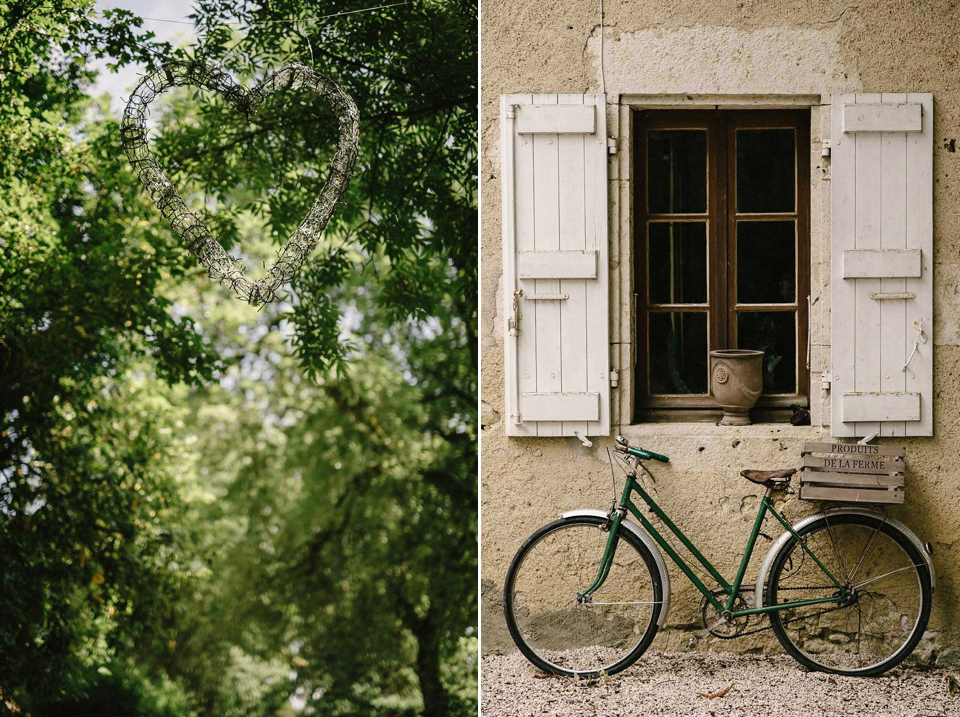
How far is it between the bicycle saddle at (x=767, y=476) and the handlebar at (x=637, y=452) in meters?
0.33

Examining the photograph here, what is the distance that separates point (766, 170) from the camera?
11.0 feet

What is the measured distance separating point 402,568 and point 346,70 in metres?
4.59

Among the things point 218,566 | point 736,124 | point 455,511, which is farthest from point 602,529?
point 218,566

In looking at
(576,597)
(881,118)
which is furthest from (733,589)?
(881,118)

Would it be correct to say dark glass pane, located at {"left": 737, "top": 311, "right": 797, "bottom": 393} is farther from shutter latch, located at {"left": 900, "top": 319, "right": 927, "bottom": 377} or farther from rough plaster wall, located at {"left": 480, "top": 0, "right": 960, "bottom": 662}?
shutter latch, located at {"left": 900, "top": 319, "right": 927, "bottom": 377}

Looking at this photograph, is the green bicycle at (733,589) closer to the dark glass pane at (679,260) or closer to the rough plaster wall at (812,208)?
the rough plaster wall at (812,208)

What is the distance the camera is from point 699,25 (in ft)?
10.4

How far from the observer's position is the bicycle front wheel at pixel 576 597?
3.23 metres

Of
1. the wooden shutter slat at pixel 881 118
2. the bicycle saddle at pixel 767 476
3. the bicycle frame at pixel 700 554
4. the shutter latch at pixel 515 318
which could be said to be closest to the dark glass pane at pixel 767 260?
the wooden shutter slat at pixel 881 118

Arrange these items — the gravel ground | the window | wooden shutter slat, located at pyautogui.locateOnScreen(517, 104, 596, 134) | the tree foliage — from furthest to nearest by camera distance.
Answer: the tree foliage < the window < wooden shutter slat, located at pyautogui.locateOnScreen(517, 104, 596, 134) < the gravel ground

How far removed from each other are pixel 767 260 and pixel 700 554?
1.33m

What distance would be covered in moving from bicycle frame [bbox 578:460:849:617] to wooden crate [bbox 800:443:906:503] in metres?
0.18

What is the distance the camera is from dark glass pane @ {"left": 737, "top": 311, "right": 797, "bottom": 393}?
337 centimetres

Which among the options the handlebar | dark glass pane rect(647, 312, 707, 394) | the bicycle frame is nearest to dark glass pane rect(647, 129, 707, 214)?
dark glass pane rect(647, 312, 707, 394)
